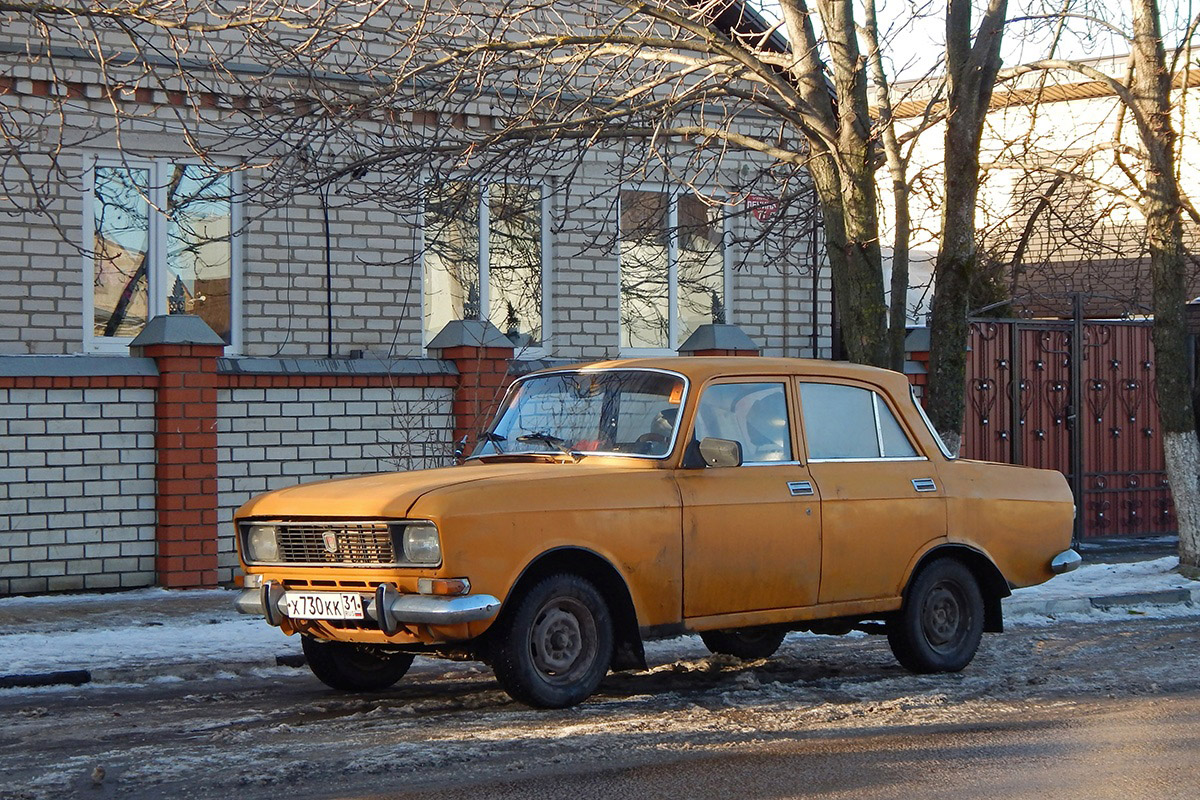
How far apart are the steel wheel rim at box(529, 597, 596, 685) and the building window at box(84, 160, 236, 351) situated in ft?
24.5

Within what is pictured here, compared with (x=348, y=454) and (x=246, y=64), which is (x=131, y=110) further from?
(x=348, y=454)

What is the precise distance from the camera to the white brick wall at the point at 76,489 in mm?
11562

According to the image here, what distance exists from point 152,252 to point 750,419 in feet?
25.5

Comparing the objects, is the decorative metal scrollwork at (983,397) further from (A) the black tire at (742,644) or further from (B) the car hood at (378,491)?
(B) the car hood at (378,491)

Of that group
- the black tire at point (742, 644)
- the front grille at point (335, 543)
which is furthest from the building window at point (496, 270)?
the front grille at point (335, 543)

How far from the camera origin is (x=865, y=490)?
26.1ft

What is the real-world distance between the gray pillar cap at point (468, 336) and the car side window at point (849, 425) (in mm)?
5497

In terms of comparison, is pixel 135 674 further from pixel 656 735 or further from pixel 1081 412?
pixel 1081 412

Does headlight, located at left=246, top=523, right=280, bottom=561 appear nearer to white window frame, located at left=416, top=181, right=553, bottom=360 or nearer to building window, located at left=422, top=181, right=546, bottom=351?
white window frame, located at left=416, top=181, right=553, bottom=360

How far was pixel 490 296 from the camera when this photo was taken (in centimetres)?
1547

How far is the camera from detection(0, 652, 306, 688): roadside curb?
8.14 m

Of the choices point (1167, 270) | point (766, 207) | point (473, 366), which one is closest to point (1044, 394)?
point (1167, 270)

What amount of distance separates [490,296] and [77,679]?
7.87m

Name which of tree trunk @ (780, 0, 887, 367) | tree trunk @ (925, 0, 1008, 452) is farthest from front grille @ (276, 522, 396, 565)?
tree trunk @ (925, 0, 1008, 452)
